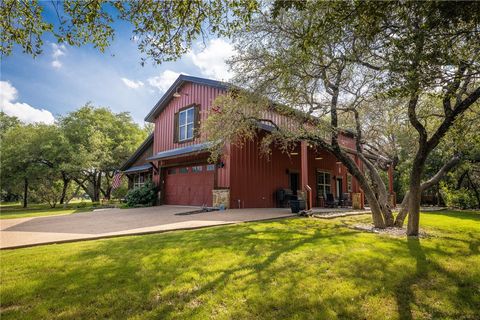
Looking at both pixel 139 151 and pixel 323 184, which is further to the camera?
pixel 139 151

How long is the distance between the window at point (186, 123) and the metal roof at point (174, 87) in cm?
161

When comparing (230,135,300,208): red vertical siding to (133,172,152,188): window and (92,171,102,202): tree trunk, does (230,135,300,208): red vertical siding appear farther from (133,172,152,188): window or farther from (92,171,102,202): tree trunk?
(92,171,102,202): tree trunk

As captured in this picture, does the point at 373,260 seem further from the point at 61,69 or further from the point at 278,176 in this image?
the point at 61,69

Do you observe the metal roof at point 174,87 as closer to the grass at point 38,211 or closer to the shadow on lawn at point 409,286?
the grass at point 38,211

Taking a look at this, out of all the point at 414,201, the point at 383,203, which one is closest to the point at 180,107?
the point at 383,203

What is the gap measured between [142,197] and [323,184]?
1141cm

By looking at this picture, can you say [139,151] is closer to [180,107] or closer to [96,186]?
[180,107]

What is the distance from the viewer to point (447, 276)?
11.6 feet

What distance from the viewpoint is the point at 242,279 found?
3359 mm

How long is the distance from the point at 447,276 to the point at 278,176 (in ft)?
32.5

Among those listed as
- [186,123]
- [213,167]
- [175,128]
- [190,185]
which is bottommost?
[190,185]

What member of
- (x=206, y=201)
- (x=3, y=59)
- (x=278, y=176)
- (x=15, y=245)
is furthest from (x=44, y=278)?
(x=278, y=176)

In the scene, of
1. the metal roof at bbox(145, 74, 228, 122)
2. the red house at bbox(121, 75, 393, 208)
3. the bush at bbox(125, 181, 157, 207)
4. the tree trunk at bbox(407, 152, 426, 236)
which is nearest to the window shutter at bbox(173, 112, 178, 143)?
the red house at bbox(121, 75, 393, 208)

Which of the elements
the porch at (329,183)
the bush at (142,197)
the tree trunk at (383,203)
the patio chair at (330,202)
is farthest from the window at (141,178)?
the tree trunk at (383,203)
